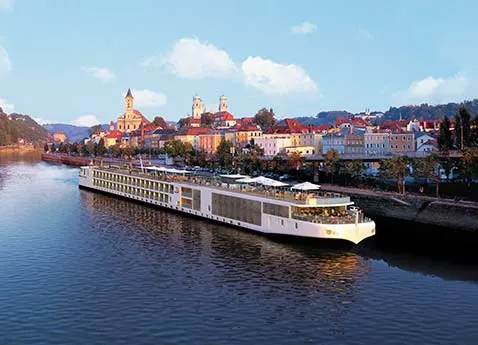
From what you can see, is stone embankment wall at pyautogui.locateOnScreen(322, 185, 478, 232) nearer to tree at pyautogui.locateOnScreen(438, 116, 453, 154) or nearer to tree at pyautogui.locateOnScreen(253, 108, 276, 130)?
tree at pyautogui.locateOnScreen(438, 116, 453, 154)

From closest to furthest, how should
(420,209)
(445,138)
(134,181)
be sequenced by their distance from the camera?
(420,209) → (134,181) → (445,138)

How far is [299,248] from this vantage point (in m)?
44.0

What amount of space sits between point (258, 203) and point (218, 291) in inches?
699

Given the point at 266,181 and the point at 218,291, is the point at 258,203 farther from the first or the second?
the point at 218,291

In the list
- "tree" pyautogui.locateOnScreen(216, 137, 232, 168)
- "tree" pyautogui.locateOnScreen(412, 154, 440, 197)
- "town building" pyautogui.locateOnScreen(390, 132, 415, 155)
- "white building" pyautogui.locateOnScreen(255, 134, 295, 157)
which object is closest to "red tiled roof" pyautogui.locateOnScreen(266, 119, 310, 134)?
"white building" pyautogui.locateOnScreen(255, 134, 295, 157)

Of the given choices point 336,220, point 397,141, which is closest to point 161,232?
point 336,220

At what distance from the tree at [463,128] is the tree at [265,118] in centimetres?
9876

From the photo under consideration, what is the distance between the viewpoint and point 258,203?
1970 inches

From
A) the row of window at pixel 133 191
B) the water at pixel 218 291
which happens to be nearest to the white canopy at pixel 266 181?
the water at pixel 218 291

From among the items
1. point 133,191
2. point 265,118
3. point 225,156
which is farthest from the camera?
point 265,118

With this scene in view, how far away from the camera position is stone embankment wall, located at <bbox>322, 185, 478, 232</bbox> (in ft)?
164

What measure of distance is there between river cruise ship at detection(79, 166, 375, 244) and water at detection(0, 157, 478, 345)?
4.86ft

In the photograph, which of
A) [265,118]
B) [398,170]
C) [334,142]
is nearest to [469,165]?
[398,170]

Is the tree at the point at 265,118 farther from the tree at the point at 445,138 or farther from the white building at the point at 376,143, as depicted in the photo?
the tree at the point at 445,138
